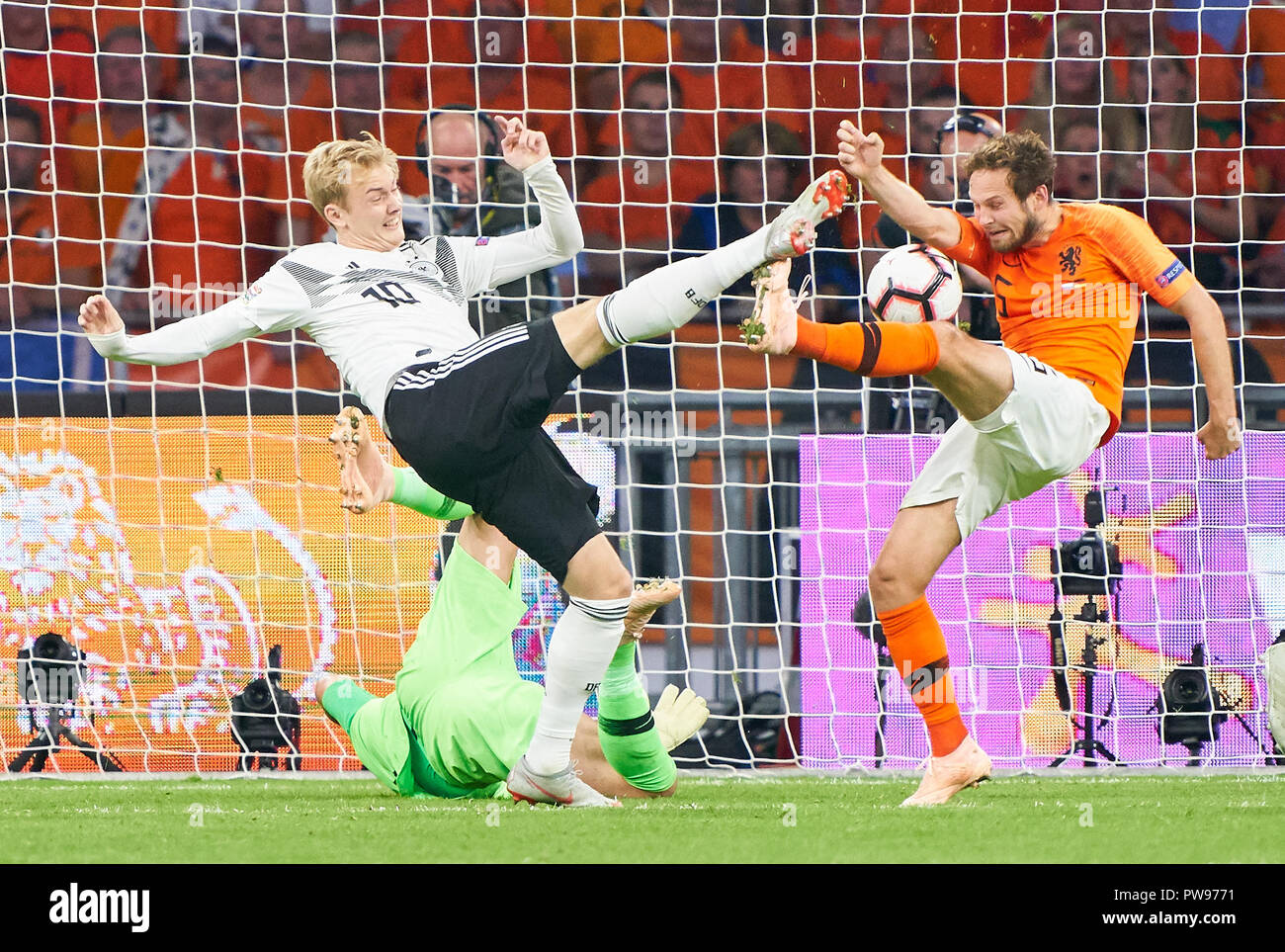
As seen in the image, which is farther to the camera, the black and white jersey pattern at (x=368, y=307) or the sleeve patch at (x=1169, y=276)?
the sleeve patch at (x=1169, y=276)

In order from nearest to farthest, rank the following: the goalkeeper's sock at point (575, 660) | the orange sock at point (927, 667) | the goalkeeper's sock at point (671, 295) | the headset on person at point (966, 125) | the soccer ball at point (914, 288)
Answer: the goalkeeper's sock at point (671, 295), the goalkeeper's sock at point (575, 660), the orange sock at point (927, 667), the soccer ball at point (914, 288), the headset on person at point (966, 125)

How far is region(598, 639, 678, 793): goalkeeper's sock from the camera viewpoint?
13.9 ft

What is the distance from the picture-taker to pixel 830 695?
21.5 ft

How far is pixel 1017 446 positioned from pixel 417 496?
1668 mm

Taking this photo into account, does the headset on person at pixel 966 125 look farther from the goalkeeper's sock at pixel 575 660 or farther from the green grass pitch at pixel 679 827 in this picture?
the goalkeeper's sock at pixel 575 660

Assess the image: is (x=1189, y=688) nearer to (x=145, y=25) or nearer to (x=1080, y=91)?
(x=1080, y=91)

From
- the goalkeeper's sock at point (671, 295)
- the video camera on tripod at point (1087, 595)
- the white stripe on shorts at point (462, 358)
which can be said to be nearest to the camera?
the goalkeeper's sock at point (671, 295)

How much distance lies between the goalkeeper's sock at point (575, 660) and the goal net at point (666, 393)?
7.95 feet

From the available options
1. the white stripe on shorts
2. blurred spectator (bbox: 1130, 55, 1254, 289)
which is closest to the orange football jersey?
the white stripe on shorts

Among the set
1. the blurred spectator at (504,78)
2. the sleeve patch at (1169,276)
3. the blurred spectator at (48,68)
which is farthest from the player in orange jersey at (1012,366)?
the blurred spectator at (48,68)

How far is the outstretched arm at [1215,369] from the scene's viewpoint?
428 centimetres

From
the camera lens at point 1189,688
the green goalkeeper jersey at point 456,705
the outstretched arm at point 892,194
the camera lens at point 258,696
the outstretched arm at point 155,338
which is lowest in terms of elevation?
the camera lens at point 1189,688

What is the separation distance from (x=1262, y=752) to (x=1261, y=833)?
3102 millimetres

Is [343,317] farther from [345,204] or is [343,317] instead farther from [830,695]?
[830,695]
